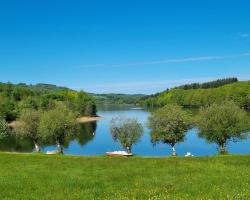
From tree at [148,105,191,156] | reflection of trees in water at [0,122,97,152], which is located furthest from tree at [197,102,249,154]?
Answer: reflection of trees in water at [0,122,97,152]

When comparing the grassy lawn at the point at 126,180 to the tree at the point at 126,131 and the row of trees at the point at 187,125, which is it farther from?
the tree at the point at 126,131

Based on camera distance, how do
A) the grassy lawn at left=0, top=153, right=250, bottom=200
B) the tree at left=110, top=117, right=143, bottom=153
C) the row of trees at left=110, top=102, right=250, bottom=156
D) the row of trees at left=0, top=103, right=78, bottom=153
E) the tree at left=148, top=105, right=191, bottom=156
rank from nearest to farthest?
the grassy lawn at left=0, top=153, right=250, bottom=200 → the row of trees at left=110, top=102, right=250, bottom=156 → the tree at left=148, top=105, right=191, bottom=156 → the tree at left=110, top=117, right=143, bottom=153 → the row of trees at left=0, top=103, right=78, bottom=153

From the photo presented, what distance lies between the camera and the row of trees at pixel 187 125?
247ft

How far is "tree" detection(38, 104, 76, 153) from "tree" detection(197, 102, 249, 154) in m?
32.4

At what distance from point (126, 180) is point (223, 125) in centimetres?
5358

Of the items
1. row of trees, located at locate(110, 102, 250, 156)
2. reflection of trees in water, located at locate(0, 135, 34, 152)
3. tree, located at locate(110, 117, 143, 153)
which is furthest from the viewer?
reflection of trees in water, located at locate(0, 135, 34, 152)

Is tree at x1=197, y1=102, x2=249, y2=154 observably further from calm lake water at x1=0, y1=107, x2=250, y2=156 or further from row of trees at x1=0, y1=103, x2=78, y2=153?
row of trees at x1=0, y1=103, x2=78, y2=153

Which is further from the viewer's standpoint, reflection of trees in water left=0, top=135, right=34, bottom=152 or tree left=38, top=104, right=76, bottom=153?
reflection of trees in water left=0, top=135, right=34, bottom=152

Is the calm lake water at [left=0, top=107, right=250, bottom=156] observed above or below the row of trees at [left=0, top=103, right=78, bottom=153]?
below

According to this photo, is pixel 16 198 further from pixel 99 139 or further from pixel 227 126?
pixel 99 139

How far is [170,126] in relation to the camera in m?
82.0

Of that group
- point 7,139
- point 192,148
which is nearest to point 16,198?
point 192,148

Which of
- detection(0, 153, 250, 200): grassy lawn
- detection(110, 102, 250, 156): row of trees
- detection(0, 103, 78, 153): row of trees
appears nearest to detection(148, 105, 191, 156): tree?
detection(110, 102, 250, 156): row of trees

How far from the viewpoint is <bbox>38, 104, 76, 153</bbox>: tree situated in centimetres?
9130
